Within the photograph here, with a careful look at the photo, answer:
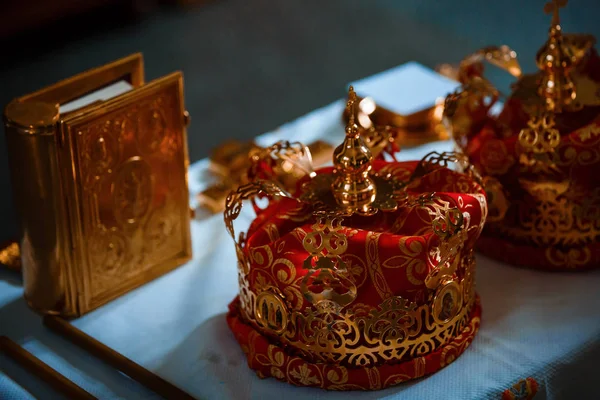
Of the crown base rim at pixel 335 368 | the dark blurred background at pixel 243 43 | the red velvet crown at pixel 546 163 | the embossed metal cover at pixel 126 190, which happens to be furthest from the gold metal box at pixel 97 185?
the dark blurred background at pixel 243 43

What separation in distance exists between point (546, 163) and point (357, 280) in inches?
14.2

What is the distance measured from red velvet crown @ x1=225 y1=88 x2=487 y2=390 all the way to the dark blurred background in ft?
4.78

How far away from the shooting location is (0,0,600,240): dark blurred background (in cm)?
281

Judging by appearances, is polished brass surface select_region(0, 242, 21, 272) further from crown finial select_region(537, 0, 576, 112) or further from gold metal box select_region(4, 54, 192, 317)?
crown finial select_region(537, 0, 576, 112)

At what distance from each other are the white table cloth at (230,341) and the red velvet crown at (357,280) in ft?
0.10

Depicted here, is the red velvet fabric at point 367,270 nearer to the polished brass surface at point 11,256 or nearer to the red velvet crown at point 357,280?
the red velvet crown at point 357,280

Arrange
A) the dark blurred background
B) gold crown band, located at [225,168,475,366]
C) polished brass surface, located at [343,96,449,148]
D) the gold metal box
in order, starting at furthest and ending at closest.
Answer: the dark blurred background < polished brass surface, located at [343,96,449,148] < the gold metal box < gold crown band, located at [225,168,475,366]

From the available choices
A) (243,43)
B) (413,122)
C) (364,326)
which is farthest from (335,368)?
(243,43)

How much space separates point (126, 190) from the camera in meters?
1.29

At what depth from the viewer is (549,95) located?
1.35 m

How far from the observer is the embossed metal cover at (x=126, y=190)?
122 centimetres

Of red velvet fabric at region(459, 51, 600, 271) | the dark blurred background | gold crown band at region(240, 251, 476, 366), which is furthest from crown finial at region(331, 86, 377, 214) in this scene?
the dark blurred background

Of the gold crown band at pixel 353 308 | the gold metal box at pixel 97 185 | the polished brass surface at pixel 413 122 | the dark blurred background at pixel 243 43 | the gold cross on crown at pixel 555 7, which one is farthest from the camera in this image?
the dark blurred background at pixel 243 43

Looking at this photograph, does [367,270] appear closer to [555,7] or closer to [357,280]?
[357,280]
